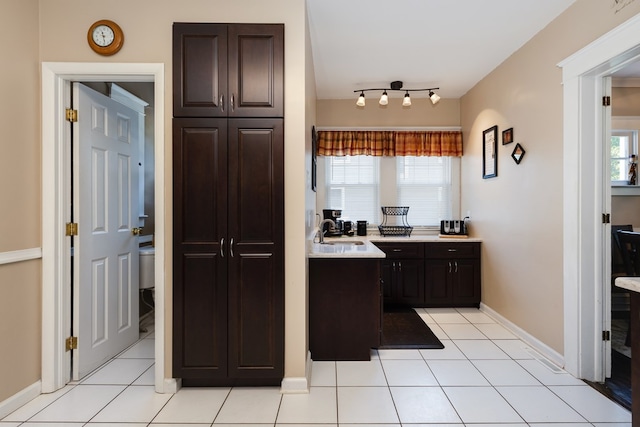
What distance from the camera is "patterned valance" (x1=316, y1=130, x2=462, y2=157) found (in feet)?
14.6

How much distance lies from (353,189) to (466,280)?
190 centimetres

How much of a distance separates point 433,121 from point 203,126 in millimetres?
3428

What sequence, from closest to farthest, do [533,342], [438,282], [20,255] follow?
1. [20,255]
2. [533,342]
3. [438,282]

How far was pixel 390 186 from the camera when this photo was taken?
459cm

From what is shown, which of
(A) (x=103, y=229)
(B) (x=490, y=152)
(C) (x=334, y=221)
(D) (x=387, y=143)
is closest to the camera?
(A) (x=103, y=229)

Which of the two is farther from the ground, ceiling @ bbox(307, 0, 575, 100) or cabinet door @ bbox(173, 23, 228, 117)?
ceiling @ bbox(307, 0, 575, 100)

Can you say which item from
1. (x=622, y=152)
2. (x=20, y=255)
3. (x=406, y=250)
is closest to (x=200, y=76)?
(x=20, y=255)

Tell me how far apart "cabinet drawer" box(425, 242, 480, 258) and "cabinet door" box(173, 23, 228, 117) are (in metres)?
2.98

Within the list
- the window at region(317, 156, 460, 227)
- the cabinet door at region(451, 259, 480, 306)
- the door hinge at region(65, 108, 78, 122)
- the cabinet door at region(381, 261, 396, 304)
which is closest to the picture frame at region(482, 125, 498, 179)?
the window at region(317, 156, 460, 227)

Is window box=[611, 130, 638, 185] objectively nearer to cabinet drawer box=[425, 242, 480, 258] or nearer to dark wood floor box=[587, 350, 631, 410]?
cabinet drawer box=[425, 242, 480, 258]

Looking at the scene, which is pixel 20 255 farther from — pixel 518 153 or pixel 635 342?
pixel 518 153

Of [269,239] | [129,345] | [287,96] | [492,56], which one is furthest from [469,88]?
[129,345]

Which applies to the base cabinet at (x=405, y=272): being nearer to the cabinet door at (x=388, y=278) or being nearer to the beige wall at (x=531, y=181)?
the cabinet door at (x=388, y=278)

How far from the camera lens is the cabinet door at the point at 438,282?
397 centimetres
